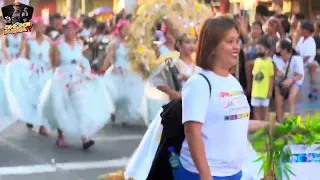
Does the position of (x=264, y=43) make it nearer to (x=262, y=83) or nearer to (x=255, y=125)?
(x=262, y=83)

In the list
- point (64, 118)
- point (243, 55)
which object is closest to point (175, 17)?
point (64, 118)

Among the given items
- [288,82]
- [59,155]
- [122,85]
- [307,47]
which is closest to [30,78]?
[122,85]

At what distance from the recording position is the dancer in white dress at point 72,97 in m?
8.80

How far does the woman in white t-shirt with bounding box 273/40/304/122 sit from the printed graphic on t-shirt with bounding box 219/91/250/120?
638 cm

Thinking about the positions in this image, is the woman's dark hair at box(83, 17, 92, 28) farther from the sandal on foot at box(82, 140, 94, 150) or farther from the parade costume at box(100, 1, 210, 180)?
the sandal on foot at box(82, 140, 94, 150)

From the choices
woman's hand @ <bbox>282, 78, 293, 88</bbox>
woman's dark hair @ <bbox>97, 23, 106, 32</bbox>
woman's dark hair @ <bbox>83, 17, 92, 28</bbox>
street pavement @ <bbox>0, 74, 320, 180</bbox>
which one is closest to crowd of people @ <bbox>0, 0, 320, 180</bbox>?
woman's hand @ <bbox>282, 78, 293, 88</bbox>

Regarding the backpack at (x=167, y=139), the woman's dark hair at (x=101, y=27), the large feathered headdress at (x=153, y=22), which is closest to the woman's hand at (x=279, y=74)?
the large feathered headdress at (x=153, y=22)

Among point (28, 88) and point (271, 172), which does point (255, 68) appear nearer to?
point (28, 88)

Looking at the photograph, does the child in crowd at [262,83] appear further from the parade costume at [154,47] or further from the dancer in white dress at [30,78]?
the dancer in white dress at [30,78]

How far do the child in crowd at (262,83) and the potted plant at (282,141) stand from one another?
228 inches

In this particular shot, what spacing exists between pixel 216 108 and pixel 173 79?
3620 mm

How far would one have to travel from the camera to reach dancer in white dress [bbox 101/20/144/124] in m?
10.8

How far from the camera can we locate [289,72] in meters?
9.75

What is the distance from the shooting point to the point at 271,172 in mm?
4008
